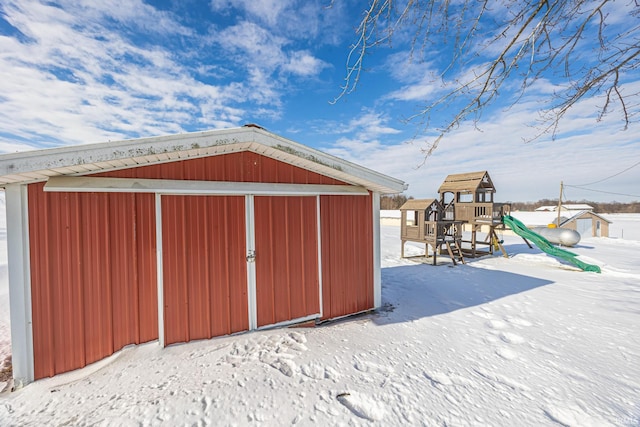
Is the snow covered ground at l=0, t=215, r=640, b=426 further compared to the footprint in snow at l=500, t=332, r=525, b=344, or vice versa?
the footprint in snow at l=500, t=332, r=525, b=344

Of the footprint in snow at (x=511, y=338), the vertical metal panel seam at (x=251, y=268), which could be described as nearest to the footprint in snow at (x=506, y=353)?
the footprint in snow at (x=511, y=338)

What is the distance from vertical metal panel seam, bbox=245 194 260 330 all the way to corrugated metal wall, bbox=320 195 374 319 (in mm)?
1057

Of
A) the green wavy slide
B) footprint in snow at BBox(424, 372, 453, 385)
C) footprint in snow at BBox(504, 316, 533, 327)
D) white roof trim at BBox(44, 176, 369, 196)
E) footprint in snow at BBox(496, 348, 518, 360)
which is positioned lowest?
footprint in snow at BBox(504, 316, 533, 327)

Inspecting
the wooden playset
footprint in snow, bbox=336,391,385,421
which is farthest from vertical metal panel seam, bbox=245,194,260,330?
the wooden playset

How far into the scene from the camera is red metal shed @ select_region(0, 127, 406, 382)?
2633mm

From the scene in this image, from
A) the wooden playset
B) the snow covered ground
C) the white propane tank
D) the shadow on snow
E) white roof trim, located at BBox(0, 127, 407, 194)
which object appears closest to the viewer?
the snow covered ground

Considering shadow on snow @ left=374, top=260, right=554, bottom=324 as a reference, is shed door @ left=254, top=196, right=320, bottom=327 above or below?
above

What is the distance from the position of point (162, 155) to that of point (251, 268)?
68.5 inches

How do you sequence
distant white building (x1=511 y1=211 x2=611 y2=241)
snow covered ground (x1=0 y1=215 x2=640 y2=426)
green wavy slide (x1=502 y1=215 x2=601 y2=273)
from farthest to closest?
1. distant white building (x1=511 y1=211 x2=611 y2=241)
2. green wavy slide (x1=502 y1=215 x2=601 y2=273)
3. snow covered ground (x1=0 y1=215 x2=640 y2=426)

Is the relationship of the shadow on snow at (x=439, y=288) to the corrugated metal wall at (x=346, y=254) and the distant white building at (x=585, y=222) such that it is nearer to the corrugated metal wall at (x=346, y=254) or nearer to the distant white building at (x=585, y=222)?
the corrugated metal wall at (x=346, y=254)

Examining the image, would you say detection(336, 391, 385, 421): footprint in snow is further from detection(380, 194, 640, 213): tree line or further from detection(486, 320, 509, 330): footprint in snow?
detection(380, 194, 640, 213): tree line

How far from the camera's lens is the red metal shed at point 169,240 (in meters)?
2.63

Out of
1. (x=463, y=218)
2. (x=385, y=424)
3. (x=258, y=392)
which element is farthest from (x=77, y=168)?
(x=463, y=218)

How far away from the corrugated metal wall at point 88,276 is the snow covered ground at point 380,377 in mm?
230
